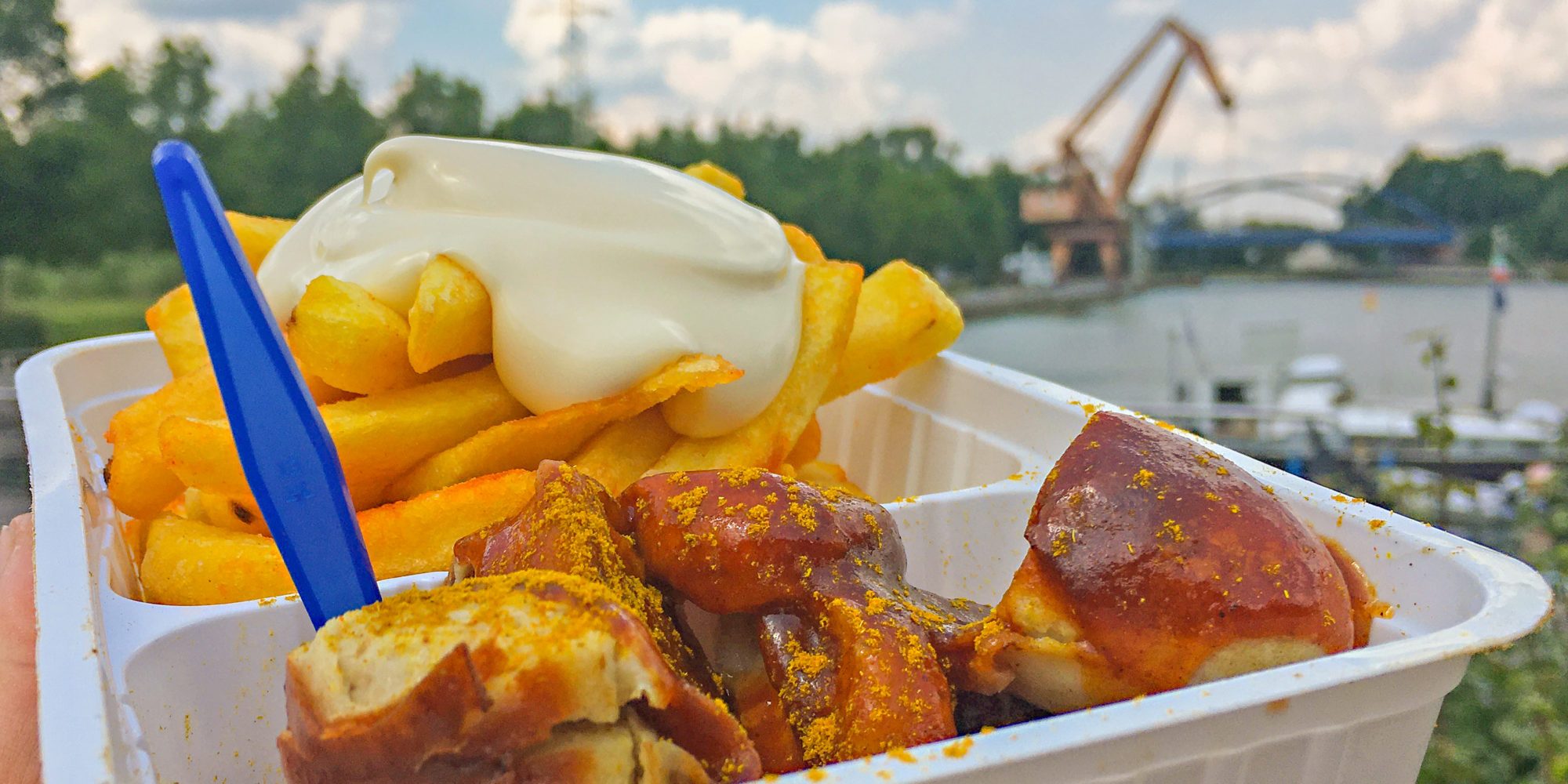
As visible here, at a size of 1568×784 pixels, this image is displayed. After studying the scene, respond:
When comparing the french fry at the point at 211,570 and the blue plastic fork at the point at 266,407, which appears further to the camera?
the french fry at the point at 211,570

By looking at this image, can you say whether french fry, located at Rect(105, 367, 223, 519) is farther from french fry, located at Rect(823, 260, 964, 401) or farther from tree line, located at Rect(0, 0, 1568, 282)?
tree line, located at Rect(0, 0, 1568, 282)

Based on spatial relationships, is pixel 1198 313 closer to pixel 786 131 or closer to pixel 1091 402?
pixel 786 131

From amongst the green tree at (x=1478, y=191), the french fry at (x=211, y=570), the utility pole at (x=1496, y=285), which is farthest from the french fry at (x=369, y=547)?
the green tree at (x=1478, y=191)

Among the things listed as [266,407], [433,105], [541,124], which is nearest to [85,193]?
[433,105]

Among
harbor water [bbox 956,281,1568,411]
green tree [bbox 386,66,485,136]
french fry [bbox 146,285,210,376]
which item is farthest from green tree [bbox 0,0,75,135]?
harbor water [bbox 956,281,1568,411]

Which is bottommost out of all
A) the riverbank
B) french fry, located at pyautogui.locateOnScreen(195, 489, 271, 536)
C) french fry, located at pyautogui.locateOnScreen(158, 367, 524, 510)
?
the riverbank

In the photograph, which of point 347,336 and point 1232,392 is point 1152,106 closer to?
point 1232,392

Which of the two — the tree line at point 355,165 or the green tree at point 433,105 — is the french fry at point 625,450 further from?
the green tree at point 433,105
